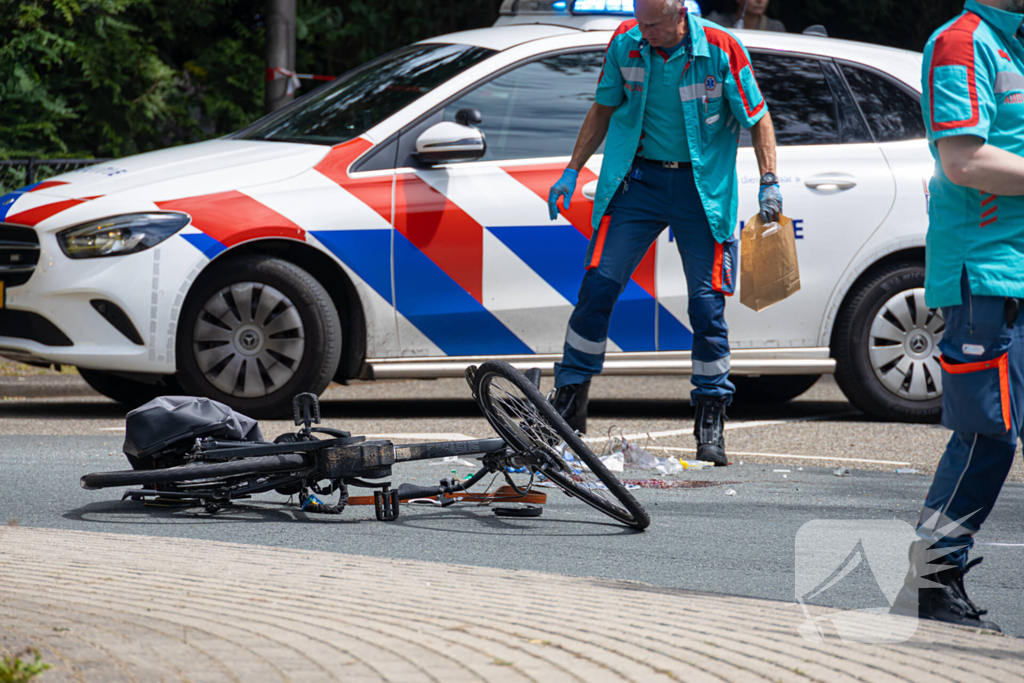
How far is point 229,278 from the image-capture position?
592cm

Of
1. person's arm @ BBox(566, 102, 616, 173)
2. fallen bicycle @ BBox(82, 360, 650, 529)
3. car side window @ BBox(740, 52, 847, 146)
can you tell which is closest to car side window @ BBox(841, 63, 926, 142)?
car side window @ BBox(740, 52, 847, 146)

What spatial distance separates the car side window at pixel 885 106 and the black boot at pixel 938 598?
397 centimetres

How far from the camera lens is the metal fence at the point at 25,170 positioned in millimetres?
9000

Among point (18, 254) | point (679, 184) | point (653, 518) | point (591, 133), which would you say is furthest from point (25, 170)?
point (653, 518)

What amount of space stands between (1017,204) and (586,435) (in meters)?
3.01

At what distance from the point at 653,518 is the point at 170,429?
60.1 inches

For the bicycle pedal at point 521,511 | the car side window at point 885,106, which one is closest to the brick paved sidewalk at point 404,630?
the bicycle pedal at point 521,511

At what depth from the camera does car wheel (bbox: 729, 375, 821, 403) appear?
7625mm

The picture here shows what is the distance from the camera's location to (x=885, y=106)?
6.73 m

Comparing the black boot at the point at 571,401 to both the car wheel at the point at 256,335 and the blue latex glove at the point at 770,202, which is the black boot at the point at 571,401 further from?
the car wheel at the point at 256,335

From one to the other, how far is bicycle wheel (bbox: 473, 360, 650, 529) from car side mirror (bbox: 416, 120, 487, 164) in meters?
2.18

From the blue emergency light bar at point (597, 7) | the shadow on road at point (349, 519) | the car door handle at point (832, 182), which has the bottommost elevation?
the shadow on road at point (349, 519)

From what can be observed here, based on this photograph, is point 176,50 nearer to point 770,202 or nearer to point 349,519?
point 770,202

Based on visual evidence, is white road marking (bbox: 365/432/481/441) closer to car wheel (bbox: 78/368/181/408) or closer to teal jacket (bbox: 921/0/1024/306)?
car wheel (bbox: 78/368/181/408)
